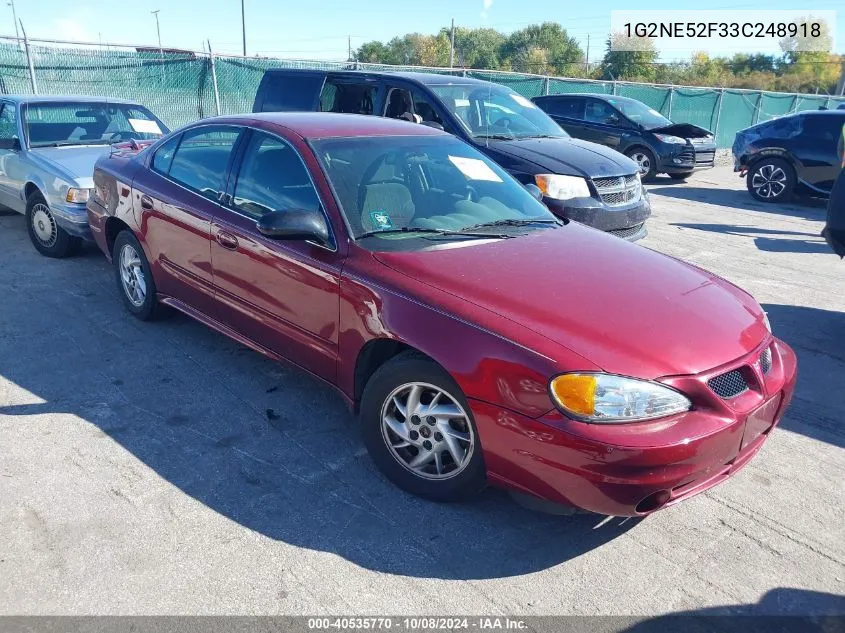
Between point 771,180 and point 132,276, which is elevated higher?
point 132,276

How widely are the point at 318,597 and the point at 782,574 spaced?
73.7 inches

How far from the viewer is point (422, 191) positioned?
3979 millimetres

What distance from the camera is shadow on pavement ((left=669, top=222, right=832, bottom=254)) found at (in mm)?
8844

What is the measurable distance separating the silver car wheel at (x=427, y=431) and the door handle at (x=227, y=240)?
1479 mm

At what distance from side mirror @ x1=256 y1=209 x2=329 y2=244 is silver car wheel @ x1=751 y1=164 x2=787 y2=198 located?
1119cm

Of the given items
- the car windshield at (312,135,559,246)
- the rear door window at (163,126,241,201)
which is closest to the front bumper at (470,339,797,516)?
the car windshield at (312,135,559,246)

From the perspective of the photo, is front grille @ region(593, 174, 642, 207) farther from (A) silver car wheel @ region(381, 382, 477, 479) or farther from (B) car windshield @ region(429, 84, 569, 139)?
(A) silver car wheel @ region(381, 382, 477, 479)

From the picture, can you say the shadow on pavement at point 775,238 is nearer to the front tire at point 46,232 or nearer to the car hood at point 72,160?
the car hood at point 72,160

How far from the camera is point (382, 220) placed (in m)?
3.68

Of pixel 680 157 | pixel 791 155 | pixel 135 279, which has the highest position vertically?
pixel 791 155

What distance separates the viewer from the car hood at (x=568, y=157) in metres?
6.95

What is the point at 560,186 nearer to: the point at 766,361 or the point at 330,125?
the point at 330,125

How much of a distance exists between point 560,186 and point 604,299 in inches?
152

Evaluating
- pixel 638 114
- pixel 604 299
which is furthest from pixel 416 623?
pixel 638 114
